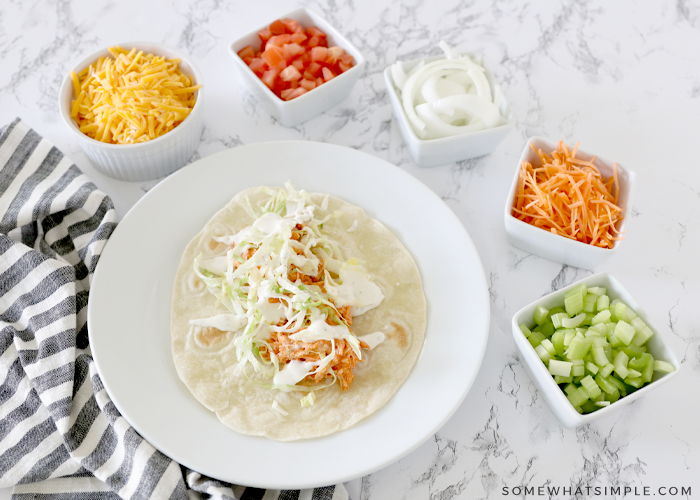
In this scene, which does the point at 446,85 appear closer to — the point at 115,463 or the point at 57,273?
the point at 57,273

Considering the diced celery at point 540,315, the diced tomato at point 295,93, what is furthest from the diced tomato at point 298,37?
the diced celery at point 540,315

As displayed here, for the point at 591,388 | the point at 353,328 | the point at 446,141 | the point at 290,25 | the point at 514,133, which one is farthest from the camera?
the point at 514,133

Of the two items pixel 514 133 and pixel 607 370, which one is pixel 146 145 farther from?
pixel 607 370

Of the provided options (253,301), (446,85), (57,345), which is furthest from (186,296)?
(446,85)

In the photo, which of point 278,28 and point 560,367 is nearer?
point 560,367

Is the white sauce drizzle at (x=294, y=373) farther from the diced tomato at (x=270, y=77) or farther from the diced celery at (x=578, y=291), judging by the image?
the diced tomato at (x=270, y=77)

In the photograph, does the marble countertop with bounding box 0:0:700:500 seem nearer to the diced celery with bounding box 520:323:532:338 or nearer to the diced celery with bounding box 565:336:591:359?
the diced celery with bounding box 520:323:532:338

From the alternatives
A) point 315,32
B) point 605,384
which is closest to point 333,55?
point 315,32
